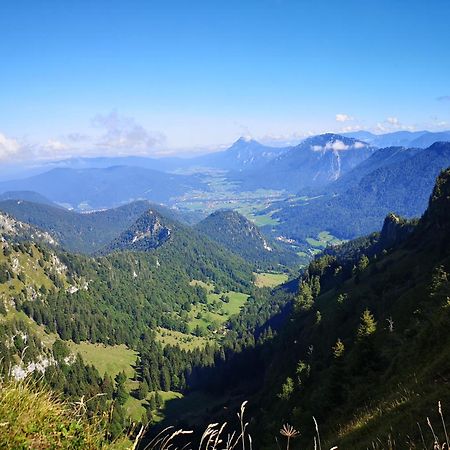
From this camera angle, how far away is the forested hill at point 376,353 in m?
13.6

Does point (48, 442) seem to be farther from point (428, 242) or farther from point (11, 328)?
point (11, 328)

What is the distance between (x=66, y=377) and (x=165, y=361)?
153 feet

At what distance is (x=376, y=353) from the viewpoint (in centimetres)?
3488

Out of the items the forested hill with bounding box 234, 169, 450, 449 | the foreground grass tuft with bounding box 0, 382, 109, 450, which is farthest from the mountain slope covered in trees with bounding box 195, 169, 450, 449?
the foreground grass tuft with bounding box 0, 382, 109, 450

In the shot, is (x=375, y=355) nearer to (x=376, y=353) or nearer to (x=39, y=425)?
(x=376, y=353)

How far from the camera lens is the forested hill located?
44.6 ft

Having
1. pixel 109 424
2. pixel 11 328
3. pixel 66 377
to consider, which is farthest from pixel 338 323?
pixel 11 328

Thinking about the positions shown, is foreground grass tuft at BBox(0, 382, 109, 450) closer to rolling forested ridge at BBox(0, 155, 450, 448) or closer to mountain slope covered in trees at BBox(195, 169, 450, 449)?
rolling forested ridge at BBox(0, 155, 450, 448)

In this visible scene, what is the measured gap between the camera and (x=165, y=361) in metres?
197

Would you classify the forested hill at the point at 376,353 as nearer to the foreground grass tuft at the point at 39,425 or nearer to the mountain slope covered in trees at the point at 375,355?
the mountain slope covered in trees at the point at 375,355

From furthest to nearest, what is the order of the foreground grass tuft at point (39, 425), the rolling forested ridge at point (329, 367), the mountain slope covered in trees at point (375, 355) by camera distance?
the rolling forested ridge at point (329, 367)
the mountain slope covered in trees at point (375, 355)
the foreground grass tuft at point (39, 425)

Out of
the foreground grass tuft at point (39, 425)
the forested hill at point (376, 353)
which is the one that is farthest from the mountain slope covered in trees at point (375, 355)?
the foreground grass tuft at point (39, 425)

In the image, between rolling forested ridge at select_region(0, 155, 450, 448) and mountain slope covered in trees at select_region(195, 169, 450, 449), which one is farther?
rolling forested ridge at select_region(0, 155, 450, 448)

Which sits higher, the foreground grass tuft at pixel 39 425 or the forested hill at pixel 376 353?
the foreground grass tuft at pixel 39 425
